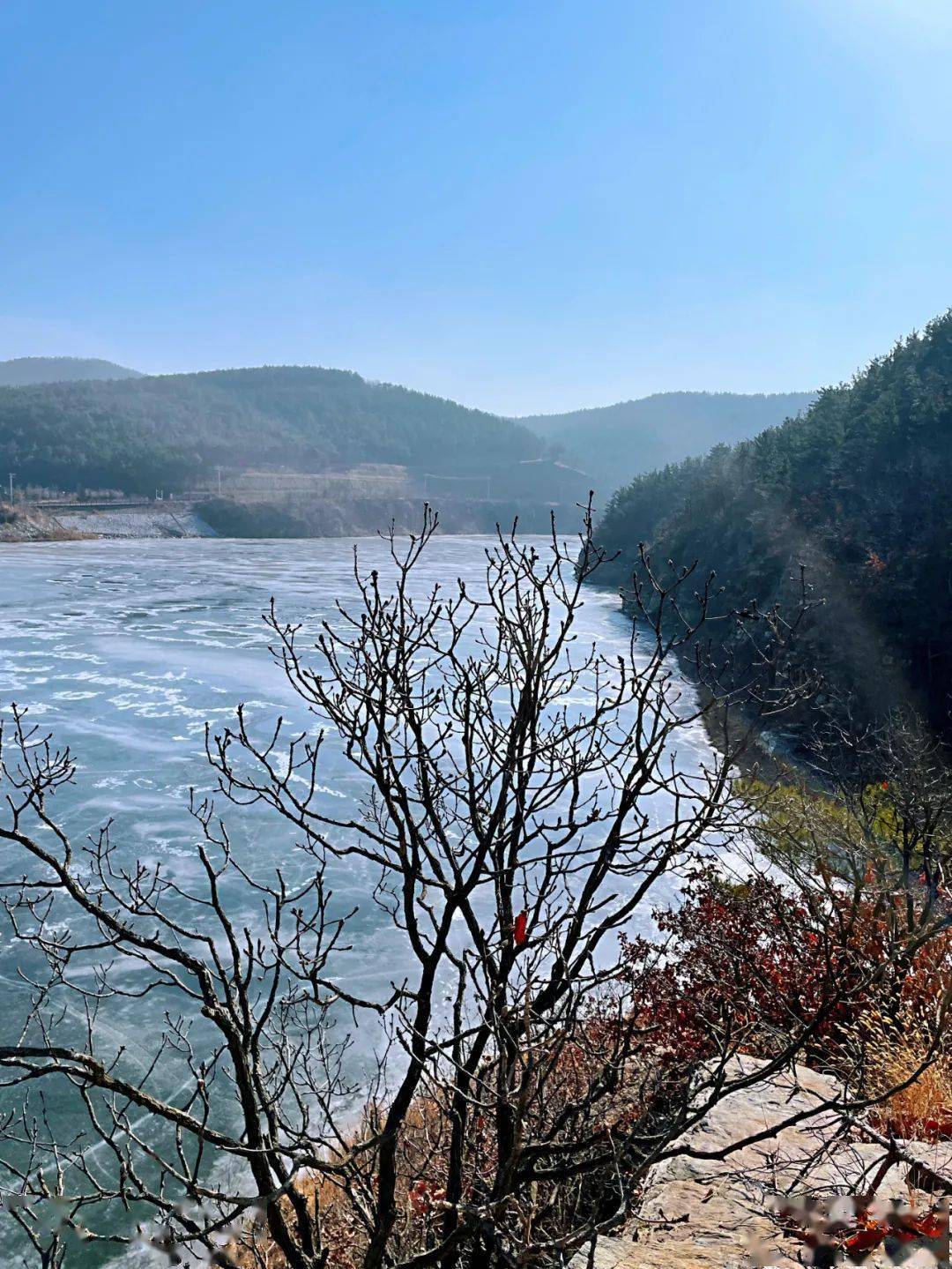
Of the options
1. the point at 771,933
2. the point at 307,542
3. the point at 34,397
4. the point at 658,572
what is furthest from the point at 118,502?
the point at 771,933

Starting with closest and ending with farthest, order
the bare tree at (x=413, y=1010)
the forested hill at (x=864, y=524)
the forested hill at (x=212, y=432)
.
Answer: the bare tree at (x=413, y=1010) → the forested hill at (x=864, y=524) → the forested hill at (x=212, y=432)

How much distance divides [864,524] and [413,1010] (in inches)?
941

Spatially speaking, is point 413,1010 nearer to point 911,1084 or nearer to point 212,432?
point 911,1084

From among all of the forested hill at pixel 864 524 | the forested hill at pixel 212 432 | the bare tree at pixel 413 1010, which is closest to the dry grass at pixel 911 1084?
the bare tree at pixel 413 1010

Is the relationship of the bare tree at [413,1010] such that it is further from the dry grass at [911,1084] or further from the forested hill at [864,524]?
the forested hill at [864,524]

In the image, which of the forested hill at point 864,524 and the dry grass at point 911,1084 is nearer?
the dry grass at point 911,1084

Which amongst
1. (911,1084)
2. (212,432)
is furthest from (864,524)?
(212,432)

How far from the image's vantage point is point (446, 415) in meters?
193

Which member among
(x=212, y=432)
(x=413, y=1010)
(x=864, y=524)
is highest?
(x=212, y=432)

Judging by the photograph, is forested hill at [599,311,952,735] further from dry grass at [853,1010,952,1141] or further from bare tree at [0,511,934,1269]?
dry grass at [853,1010,952,1141]

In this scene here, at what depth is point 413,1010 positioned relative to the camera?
35.8 feet

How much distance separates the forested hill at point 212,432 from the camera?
393 ft

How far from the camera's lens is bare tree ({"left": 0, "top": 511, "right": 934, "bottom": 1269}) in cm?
326

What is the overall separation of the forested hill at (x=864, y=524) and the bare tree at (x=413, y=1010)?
1307 centimetres
